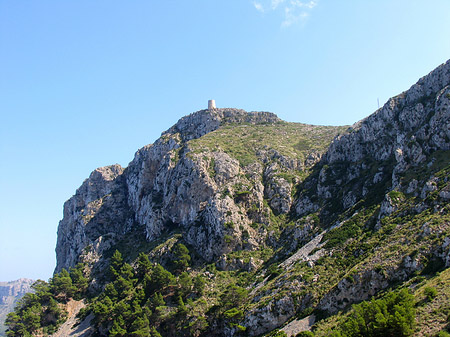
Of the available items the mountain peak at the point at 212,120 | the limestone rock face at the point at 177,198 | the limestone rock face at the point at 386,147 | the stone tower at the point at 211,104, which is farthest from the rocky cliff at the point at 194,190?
the limestone rock face at the point at 386,147

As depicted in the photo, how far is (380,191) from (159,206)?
72.4m

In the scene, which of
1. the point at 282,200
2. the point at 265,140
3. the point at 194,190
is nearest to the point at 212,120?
the point at 265,140

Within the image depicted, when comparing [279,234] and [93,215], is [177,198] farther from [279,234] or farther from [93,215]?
[93,215]

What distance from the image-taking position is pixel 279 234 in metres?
86.1

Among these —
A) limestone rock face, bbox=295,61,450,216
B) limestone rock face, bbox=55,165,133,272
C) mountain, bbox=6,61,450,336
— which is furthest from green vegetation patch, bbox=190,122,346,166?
limestone rock face, bbox=55,165,133,272

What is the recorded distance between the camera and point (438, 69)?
3233 inches

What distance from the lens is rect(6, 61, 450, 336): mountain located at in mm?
48062

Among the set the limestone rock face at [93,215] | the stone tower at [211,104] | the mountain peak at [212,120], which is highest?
the stone tower at [211,104]

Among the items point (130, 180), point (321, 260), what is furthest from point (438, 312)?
point (130, 180)

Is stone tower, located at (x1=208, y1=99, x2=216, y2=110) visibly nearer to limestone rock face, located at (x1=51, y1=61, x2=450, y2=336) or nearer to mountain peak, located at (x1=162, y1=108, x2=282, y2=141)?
mountain peak, located at (x1=162, y1=108, x2=282, y2=141)

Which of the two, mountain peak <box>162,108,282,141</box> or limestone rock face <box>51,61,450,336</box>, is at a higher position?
mountain peak <box>162,108,282,141</box>

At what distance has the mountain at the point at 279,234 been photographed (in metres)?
48.1

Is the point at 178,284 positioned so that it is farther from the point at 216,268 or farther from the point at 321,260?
the point at 321,260

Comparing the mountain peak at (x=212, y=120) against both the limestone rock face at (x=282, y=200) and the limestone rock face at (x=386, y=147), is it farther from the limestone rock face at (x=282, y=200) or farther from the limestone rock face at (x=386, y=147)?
the limestone rock face at (x=386, y=147)
